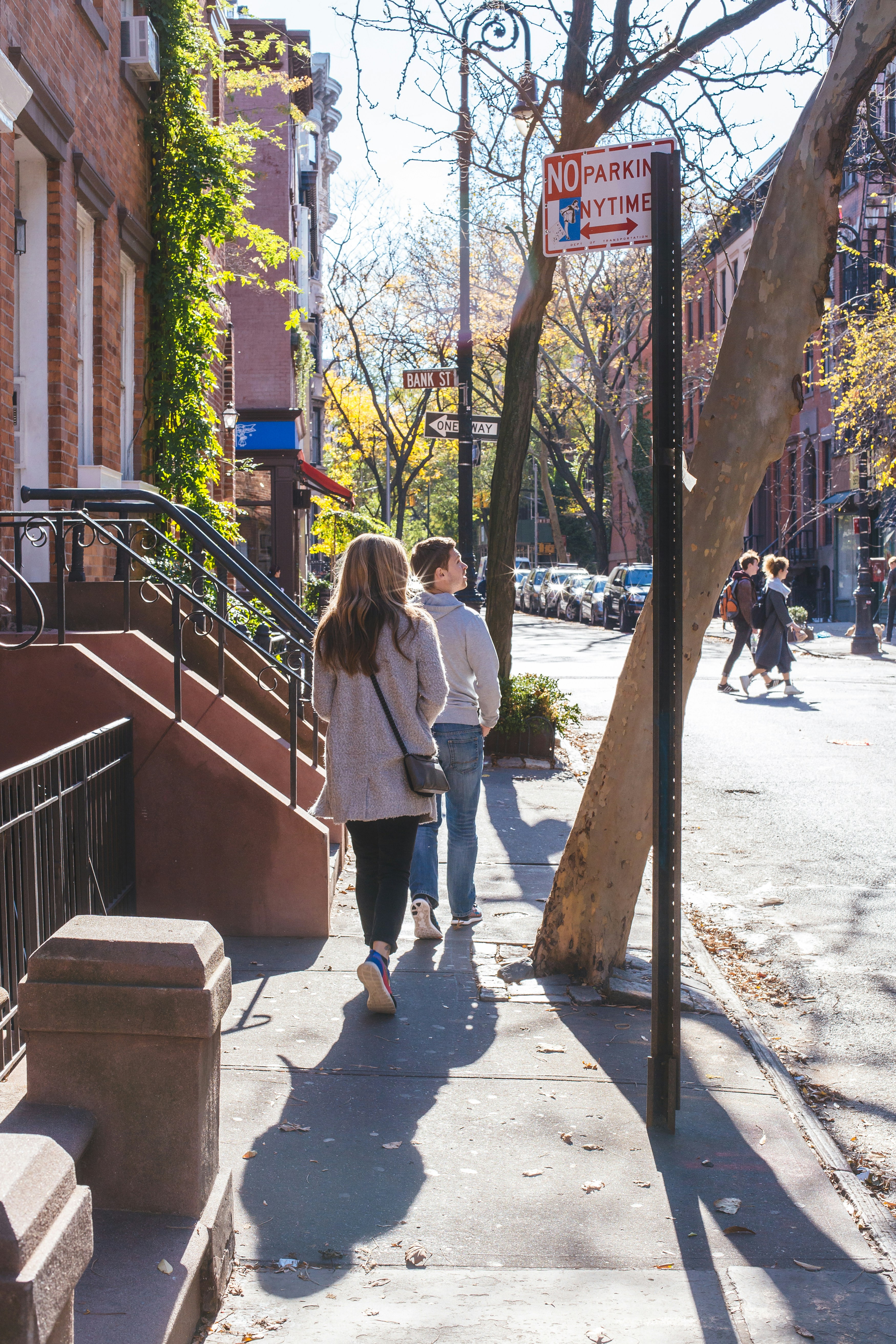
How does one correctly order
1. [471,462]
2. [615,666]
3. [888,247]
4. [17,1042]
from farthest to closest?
[888,247] → [615,666] → [471,462] → [17,1042]

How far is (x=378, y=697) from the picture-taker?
5262 millimetres

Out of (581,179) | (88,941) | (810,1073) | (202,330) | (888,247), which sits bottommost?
(810,1073)

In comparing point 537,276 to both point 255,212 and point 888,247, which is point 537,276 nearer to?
point 255,212

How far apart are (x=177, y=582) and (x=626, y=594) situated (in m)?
26.8

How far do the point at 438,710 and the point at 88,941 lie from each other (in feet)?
8.19

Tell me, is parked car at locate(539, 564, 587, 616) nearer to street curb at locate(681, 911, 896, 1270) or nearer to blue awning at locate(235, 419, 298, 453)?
blue awning at locate(235, 419, 298, 453)

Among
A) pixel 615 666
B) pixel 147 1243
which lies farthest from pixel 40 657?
pixel 615 666

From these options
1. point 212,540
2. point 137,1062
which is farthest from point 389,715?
point 212,540

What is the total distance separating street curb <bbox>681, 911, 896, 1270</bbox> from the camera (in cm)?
372

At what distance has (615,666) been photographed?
74.8ft

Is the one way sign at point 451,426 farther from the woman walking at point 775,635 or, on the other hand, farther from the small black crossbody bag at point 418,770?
the small black crossbody bag at point 418,770

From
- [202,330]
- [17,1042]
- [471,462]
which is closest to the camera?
[17,1042]

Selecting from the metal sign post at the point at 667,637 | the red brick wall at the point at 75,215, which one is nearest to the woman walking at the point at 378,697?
the metal sign post at the point at 667,637

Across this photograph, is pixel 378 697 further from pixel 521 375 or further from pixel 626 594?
pixel 626 594
